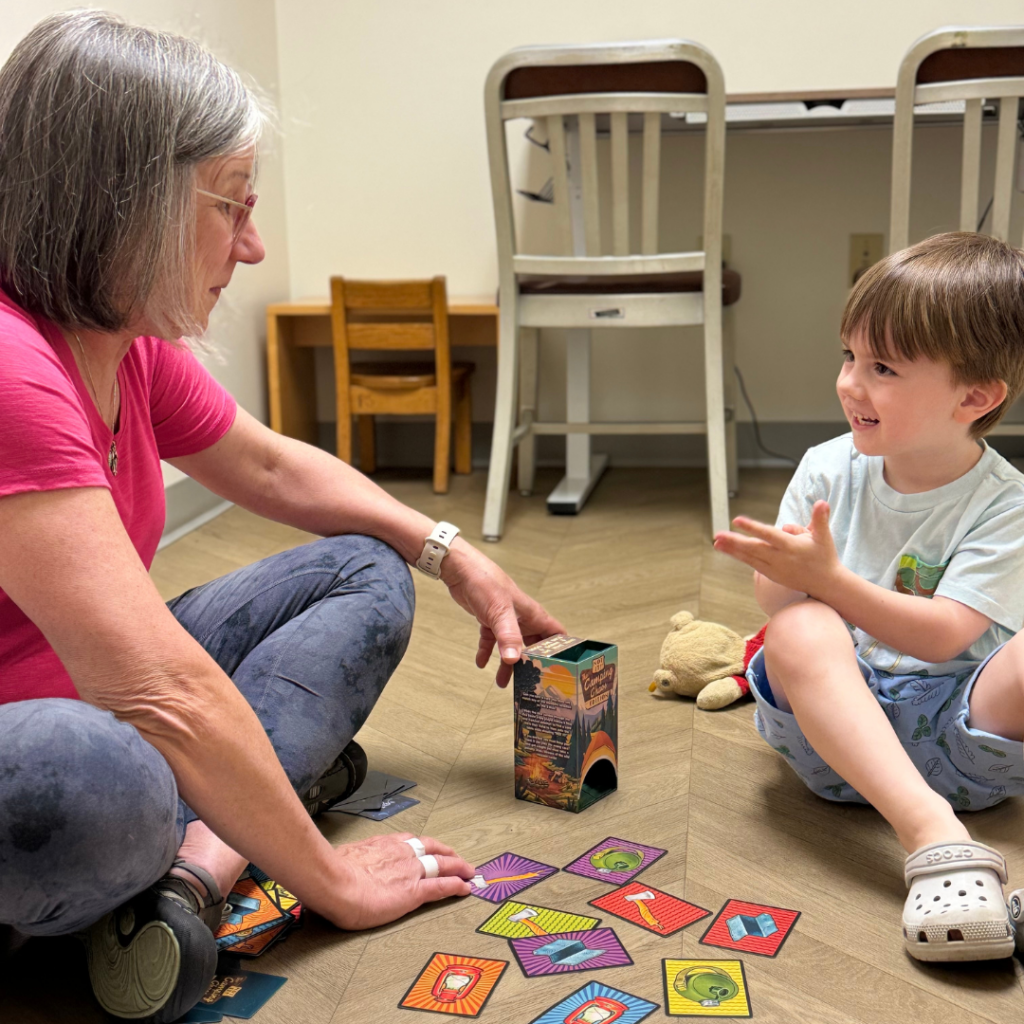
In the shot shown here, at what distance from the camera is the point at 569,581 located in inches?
85.0

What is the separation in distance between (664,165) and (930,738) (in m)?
2.44

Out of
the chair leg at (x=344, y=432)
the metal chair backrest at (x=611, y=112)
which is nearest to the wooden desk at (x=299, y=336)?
the chair leg at (x=344, y=432)

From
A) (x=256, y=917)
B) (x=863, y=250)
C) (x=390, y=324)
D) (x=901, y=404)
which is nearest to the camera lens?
(x=256, y=917)

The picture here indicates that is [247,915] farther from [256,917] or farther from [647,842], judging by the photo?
[647,842]

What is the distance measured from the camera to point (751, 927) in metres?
0.98

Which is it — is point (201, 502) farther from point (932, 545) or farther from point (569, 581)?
point (932, 545)

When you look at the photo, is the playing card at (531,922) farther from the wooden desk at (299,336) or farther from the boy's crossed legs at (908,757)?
the wooden desk at (299,336)

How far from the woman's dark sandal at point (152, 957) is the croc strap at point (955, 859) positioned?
0.59 m

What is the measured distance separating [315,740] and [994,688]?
651 mm

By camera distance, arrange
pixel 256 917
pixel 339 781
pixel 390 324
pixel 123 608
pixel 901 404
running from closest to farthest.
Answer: pixel 123 608
pixel 256 917
pixel 901 404
pixel 339 781
pixel 390 324

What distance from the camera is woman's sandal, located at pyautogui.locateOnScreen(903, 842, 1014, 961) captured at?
898 millimetres

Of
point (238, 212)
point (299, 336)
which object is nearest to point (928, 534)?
point (238, 212)

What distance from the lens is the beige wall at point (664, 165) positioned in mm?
3160

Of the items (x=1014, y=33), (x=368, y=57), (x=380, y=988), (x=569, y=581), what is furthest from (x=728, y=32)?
(x=380, y=988)
